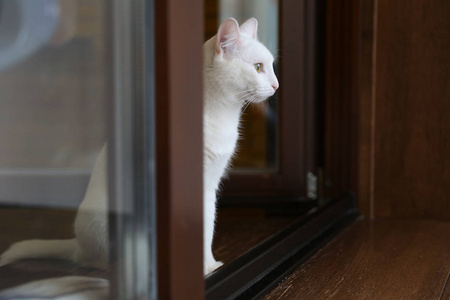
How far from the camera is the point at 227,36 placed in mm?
A: 1075

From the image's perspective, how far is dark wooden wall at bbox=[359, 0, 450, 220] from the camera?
5.68ft

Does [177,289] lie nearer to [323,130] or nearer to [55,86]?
[55,86]

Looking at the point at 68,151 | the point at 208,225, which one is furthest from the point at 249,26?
the point at 68,151

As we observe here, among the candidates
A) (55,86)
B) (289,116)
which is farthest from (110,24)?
(289,116)

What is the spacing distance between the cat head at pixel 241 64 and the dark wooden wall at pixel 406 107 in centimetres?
76

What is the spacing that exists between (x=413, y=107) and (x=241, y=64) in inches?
34.4

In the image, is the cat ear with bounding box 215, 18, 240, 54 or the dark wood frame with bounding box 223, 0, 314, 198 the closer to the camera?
the cat ear with bounding box 215, 18, 240, 54

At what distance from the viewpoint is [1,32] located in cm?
82

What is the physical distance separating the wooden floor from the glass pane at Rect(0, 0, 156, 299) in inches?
14.9

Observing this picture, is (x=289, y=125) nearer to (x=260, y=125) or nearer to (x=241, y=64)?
(x=260, y=125)

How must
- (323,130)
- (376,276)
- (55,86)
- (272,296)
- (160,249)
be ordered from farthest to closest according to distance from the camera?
(323,130), (376,276), (272,296), (55,86), (160,249)

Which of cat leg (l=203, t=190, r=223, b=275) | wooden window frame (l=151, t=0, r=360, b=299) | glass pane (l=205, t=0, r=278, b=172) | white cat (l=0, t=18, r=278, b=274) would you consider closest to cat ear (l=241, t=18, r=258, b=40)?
white cat (l=0, t=18, r=278, b=274)

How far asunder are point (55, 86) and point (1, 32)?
4.7 inches

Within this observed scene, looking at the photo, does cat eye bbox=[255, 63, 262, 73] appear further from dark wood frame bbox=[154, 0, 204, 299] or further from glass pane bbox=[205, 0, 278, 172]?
glass pane bbox=[205, 0, 278, 172]
